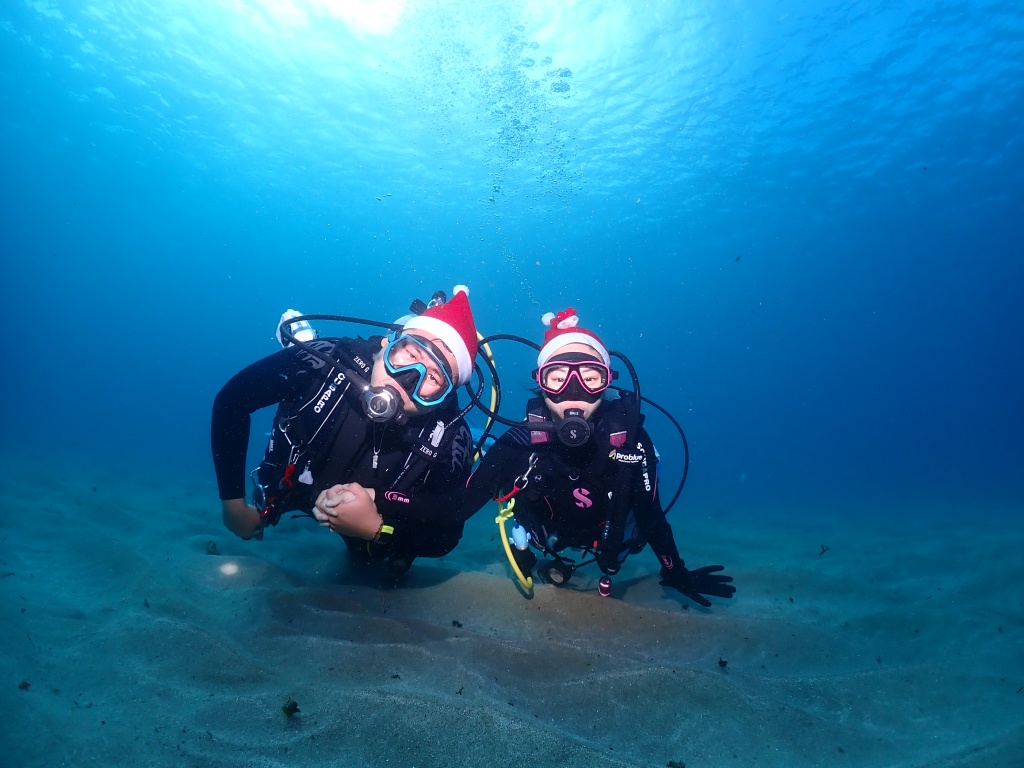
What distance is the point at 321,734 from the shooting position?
7.16 feet

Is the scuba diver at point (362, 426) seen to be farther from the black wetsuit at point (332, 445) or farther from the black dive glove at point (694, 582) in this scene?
the black dive glove at point (694, 582)

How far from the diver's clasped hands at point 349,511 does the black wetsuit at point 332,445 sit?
1.12 ft

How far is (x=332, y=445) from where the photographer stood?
375cm

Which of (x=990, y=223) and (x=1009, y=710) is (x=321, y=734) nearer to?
(x=1009, y=710)

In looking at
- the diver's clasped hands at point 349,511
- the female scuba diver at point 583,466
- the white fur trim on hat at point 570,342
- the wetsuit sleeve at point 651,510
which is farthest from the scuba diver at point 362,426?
the wetsuit sleeve at point 651,510

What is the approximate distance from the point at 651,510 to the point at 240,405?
366 centimetres

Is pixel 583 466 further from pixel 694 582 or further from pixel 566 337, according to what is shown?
pixel 694 582

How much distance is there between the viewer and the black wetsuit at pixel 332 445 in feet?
12.2

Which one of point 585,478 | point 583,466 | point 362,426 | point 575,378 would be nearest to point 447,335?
point 362,426

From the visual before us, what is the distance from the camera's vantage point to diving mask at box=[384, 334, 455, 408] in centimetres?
346

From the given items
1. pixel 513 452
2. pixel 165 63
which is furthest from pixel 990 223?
pixel 165 63

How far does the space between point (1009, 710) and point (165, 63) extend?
101ft

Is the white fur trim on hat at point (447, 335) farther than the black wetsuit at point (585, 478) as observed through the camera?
No

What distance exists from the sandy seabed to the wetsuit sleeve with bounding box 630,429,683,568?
1.81 feet
